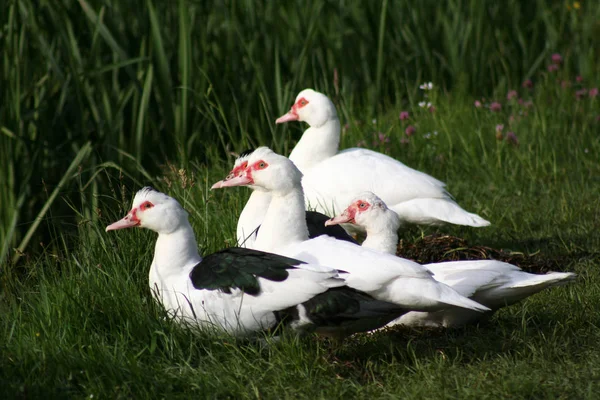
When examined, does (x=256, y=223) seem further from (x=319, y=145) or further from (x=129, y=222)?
(x=319, y=145)

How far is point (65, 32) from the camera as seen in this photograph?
6.61m

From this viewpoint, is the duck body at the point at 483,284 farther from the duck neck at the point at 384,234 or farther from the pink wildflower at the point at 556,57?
the pink wildflower at the point at 556,57

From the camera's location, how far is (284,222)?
452cm

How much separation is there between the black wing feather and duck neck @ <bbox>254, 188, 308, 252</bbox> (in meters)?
0.52

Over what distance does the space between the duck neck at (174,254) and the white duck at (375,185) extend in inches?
68.2

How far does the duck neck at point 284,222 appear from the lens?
178 inches

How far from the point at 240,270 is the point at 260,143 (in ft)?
11.1

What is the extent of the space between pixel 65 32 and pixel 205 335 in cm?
352

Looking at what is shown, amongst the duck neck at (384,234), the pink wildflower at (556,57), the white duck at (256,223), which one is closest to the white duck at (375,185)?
the white duck at (256,223)

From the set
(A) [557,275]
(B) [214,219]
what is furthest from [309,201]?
(A) [557,275]

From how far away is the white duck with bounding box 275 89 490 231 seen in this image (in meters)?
5.64

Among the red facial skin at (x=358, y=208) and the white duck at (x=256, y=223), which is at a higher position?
the red facial skin at (x=358, y=208)

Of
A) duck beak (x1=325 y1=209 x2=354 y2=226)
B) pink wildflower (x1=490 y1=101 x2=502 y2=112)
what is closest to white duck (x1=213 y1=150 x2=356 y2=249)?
duck beak (x1=325 y1=209 x2=354 y2=226)

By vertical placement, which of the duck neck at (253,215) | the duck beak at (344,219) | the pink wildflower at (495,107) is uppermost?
the duck beak at (344,219)
